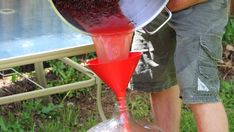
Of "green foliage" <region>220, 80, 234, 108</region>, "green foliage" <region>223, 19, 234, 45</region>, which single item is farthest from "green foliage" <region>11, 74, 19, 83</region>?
"green foliage" <region>223, 19, 234, 45</region>

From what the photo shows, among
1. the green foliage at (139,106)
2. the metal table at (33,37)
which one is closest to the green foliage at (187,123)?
the green foliage at (139,106)

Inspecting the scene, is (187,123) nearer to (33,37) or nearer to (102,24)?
(33,37)

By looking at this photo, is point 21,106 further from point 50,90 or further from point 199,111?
point 199,111

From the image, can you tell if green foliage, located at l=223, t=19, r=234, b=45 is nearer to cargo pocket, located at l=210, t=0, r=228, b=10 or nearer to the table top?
the table top

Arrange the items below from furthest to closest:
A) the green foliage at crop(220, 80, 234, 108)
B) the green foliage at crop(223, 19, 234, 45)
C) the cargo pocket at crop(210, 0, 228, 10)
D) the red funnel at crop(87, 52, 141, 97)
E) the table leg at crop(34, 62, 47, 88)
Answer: the green foliage at crop(223, 19, 234, 45) < the green foliage at crop(220, 80, 234, 108) < the table leg at crop(34, 62, 47, 88) < the cargo pocket at crop(210, 0, 228, 10) < the red funnel at crop(87, 52, 141, 97)

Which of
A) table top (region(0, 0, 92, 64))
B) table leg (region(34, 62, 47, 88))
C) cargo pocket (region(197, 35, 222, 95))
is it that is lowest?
table leg (region(34, 62, 47, 88))

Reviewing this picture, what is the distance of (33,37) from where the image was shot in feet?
6.91

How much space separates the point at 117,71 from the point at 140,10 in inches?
10.0

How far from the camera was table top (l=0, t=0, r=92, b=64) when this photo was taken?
1987 mm

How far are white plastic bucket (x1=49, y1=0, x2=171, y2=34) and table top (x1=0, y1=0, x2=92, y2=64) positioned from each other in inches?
8.9

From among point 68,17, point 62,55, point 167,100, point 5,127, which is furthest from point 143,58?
point 5,127

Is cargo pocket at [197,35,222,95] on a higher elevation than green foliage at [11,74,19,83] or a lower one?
higher

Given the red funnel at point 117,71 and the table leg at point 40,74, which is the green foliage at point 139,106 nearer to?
the table leg at point 40,74

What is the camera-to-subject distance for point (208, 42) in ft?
6.22
